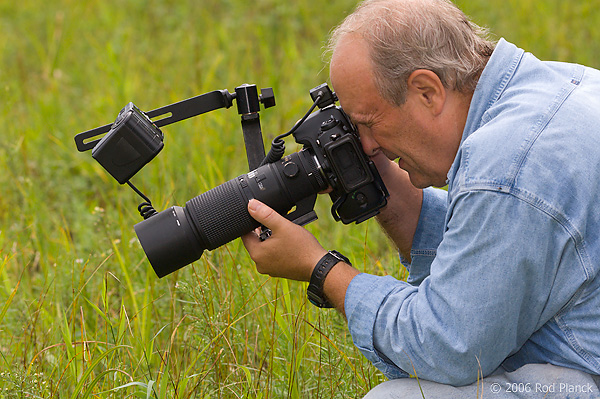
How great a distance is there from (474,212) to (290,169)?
64 cm

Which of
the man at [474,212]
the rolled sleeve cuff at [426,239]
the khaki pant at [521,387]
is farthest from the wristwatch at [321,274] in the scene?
the rolled sleeve cuff at [426,239]

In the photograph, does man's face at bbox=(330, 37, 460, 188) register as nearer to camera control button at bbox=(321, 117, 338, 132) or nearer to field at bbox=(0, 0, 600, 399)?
camera control button at bbox=(321, 117, 338, 132)

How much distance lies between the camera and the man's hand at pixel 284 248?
194 centimetres

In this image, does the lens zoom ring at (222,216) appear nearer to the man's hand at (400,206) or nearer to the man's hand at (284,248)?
the man's hand at (284,248)

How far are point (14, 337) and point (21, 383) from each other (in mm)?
557

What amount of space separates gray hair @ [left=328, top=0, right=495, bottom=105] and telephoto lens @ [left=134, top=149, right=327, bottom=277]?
0.37 m

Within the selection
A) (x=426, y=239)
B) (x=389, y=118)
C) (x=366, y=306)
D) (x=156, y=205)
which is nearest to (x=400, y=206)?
(x=426, y=239)

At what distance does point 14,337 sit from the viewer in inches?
95.7

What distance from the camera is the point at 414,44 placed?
5.92 feet

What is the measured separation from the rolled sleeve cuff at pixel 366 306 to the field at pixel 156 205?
Result: 313 mm

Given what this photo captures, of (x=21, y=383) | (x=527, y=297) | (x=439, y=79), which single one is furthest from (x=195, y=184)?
(x=527, y=297)

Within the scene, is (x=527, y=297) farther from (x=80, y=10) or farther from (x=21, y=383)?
(x=80, y=10)

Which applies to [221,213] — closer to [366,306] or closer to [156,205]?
[366,306]

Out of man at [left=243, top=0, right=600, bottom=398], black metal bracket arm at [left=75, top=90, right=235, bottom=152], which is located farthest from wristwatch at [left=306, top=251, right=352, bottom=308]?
black metal bracket arm at [left=75, top=90, right=235, bottom=152]
